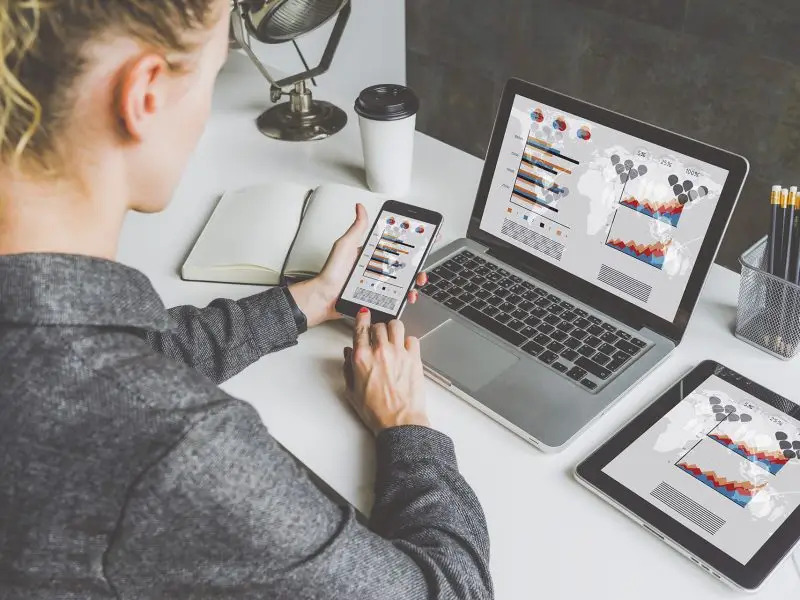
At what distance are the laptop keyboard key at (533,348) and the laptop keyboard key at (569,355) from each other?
3 cm

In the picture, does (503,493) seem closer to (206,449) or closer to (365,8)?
(206,449)

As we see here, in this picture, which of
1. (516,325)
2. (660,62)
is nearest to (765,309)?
(516,325)

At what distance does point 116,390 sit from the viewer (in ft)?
1.84

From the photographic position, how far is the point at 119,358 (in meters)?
0.58

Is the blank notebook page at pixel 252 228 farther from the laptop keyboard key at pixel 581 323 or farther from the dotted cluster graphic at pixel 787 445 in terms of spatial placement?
the dotted cluster graphic at pixel 787 445

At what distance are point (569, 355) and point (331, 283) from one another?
327mm

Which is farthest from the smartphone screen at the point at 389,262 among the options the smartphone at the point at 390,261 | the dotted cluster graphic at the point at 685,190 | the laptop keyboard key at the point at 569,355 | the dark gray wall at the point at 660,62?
the dark gray wall at the point at 660,62

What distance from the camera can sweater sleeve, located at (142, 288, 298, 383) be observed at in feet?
3.22

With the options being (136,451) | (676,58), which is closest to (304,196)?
(136,451)

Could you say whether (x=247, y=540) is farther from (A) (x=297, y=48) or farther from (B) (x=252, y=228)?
(A) (x=297, y=48)

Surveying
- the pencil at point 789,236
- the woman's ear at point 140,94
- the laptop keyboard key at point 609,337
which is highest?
the woman's ear at point 140,94

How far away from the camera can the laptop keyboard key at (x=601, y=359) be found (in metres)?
0.96

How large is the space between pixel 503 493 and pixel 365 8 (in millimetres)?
2052

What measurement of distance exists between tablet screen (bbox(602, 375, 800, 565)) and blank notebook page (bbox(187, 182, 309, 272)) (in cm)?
57
